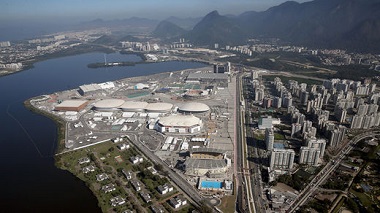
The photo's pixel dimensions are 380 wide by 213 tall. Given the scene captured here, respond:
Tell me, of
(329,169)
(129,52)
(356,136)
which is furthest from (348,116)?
(129,52)

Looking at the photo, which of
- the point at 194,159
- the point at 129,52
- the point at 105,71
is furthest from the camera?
the point at 129,52

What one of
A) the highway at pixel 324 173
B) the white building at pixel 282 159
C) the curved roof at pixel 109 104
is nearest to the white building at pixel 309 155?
the highway at pixel 324 173

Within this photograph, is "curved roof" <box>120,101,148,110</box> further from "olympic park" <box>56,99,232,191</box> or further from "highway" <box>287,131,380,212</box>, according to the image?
"highway" <box>287,131,380,212</box>

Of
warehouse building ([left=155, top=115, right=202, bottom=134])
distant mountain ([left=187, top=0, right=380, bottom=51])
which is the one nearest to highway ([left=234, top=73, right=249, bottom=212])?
warehouse building ([left=155, top=115, right=202, bottom=134])

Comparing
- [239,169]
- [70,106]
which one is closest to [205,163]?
[239,169]

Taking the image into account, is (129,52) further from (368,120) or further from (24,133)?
(368,120)

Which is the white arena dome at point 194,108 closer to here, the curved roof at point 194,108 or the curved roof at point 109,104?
the curved roof at point 194,108
